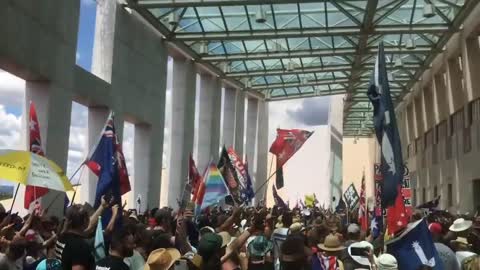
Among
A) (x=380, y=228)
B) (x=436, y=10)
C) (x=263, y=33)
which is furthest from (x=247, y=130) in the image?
(x=380, y=228)

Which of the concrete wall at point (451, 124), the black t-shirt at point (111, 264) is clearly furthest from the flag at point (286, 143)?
the black t-shirt at point (111, 264)

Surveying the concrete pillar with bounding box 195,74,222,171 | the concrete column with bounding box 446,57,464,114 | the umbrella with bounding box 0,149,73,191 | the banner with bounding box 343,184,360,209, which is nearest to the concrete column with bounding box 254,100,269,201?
the concrete pillar with bounding box 195,74,222,171

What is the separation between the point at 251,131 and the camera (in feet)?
130

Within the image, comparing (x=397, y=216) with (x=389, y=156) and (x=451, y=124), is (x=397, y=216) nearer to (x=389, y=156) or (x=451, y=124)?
(x=389, y=156)

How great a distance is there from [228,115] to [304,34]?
37.5 feet

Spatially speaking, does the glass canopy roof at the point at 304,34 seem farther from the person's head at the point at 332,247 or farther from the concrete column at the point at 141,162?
the person's head at the point at 332,247

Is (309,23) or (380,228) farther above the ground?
(309,23)

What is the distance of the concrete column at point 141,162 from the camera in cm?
2328

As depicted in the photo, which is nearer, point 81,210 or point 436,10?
point 81,210

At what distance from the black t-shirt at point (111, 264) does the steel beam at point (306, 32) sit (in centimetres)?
2020

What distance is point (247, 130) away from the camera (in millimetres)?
39844

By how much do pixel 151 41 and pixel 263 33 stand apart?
14.8 feet

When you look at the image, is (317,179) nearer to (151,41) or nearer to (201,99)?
(201,99)

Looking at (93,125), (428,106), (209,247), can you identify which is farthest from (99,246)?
(428,106)
